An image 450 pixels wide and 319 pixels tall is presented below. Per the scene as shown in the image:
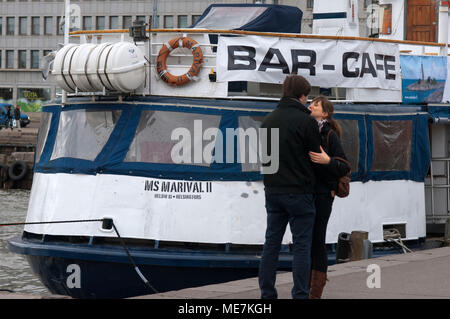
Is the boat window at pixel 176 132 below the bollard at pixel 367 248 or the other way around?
the other way around

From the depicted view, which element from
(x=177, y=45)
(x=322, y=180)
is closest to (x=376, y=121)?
(x=177, y=45)

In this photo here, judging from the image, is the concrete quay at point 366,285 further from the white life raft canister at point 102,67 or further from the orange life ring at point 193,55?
the white life raft canister at point 102,67

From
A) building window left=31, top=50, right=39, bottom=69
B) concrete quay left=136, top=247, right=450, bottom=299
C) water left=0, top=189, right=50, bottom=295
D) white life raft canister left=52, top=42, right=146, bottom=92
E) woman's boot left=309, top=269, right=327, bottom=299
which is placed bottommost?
water left=0, top=189, right=50, bottom=295

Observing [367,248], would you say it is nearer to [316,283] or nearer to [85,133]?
[316,283]

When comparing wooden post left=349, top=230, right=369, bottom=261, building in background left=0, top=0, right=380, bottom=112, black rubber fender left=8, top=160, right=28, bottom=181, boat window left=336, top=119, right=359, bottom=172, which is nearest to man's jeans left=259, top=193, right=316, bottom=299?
wooden post left=349, top=230, right=369, bottom=261

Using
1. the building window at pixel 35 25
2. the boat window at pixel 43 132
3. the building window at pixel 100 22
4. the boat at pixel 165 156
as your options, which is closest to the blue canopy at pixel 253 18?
the boat at pixel 165 156

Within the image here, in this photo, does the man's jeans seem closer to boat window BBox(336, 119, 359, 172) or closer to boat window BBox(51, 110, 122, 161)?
boat window BBox(51, 110, 122, 161)

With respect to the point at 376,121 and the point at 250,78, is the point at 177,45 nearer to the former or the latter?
the point at 250,78

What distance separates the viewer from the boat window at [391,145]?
43.8 feet

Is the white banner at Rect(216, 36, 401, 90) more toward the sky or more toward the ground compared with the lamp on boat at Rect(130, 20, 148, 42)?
more toward the ground

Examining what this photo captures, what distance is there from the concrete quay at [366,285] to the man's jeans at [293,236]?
0.50 metres

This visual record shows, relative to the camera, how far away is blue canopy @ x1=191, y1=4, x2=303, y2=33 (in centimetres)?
1286

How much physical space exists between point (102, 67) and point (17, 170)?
1333 inches

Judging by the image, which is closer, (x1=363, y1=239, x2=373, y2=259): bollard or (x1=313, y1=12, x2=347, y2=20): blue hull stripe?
(x1=363, y1=239, x2=373, y2=259): bollard
